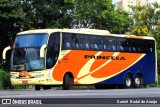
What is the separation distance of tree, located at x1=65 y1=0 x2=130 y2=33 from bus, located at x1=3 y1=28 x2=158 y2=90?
905 cm

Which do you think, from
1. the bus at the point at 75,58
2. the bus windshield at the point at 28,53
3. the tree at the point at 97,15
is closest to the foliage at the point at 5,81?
the bus at the point at 75,58

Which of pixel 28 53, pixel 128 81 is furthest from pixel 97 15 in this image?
pixel 28 53

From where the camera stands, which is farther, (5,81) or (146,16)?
(146,16)

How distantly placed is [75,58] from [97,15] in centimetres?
1355

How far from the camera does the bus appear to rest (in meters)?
21.1

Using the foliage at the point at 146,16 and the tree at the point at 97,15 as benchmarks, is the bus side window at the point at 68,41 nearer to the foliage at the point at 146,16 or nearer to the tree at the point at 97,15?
the tree at the point at 97,15

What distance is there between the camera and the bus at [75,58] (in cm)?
2106

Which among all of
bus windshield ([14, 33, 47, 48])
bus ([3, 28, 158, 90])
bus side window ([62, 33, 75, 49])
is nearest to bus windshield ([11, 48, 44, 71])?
bus ([3, 28, 158, 90])

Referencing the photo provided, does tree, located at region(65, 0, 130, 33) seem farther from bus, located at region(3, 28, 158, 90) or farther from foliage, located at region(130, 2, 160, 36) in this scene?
bus, located at region(3, 28, 158, 90)

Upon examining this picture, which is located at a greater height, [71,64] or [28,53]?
[28,53]

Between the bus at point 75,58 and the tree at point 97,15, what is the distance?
9046 millimetres

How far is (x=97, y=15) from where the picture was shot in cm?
3516

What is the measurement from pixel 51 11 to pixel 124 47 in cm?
983

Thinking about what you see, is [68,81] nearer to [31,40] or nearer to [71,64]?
[71,64]
